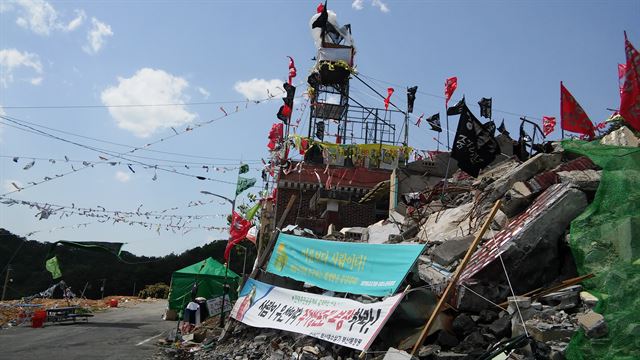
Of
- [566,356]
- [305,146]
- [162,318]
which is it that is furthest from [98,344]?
[305,146]

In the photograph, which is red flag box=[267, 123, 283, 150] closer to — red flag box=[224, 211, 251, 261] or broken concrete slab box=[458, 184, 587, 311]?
red flag box=[224, 211, 251, 261]

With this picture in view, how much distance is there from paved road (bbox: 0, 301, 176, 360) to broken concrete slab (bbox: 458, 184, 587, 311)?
346 inches

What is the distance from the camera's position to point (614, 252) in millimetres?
5844

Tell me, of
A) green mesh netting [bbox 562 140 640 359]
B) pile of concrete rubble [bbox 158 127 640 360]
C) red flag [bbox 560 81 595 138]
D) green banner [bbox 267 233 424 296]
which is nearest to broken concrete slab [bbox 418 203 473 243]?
pile of concrete rubble [bbox 158 127 640 360]

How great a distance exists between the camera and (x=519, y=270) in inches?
352

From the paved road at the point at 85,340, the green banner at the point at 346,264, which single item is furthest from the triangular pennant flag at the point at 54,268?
the green banner at the point at 346,264

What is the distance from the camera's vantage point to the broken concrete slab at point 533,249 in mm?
8898

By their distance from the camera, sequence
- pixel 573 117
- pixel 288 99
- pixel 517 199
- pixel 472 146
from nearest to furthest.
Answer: pixel 517 199 < pixel 472 146 < pixel 573 117 < pixel 288 99

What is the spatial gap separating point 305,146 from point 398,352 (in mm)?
23026

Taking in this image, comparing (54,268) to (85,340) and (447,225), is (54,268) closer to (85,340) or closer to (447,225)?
(85,340)

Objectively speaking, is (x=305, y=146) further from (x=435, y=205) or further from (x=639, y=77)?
(x=639, y=77)

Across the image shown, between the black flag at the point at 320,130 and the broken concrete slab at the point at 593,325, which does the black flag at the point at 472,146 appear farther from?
the black flag at the point at 320,130

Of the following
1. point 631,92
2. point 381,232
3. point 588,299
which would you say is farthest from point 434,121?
point 588,299

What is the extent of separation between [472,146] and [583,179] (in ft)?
13.0
